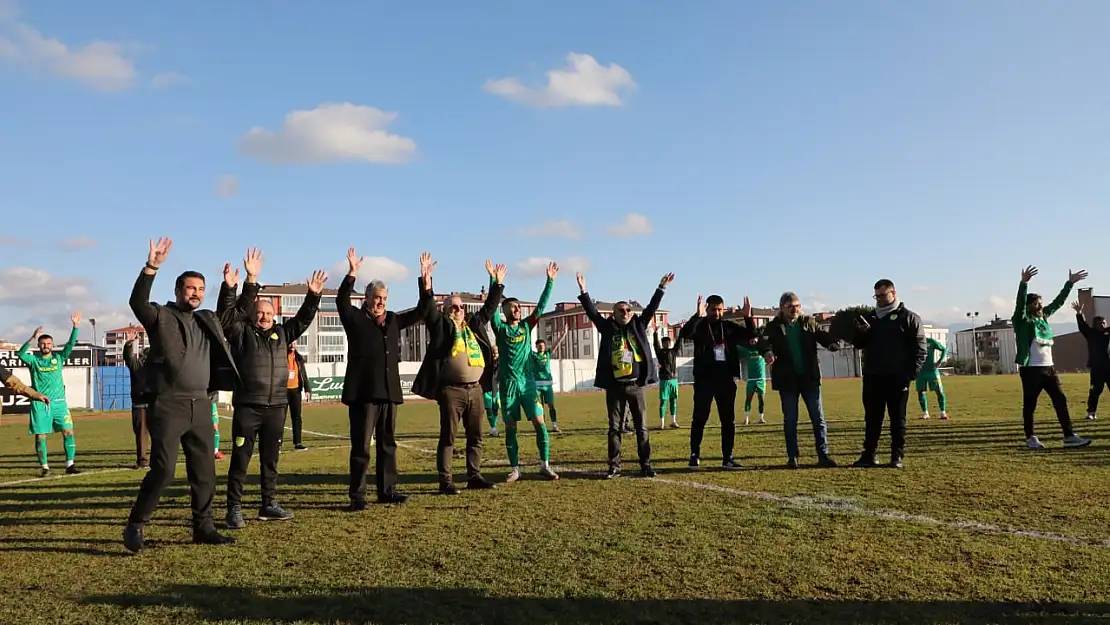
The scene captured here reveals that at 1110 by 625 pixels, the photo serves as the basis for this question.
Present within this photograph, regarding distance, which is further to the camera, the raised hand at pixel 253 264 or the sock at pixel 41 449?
the sock at pixel 41 449

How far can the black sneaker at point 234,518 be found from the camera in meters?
6.45

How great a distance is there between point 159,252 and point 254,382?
1.50 metres

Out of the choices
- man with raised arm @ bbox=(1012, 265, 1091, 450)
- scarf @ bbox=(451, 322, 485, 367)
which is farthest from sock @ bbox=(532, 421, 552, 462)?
man with raised arm @ bbox=(1012, 265, 1091, 450)


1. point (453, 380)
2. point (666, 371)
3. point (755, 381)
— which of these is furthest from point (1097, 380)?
point (453, 380)

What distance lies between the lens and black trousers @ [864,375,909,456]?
8828mm

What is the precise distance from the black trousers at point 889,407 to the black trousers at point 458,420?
4.60 meters

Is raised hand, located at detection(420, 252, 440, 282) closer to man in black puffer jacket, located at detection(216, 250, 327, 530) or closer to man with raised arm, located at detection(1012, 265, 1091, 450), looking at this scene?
man in black puffer jacket, located at detection(216, 250, 327, 530)

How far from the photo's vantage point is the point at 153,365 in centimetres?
567

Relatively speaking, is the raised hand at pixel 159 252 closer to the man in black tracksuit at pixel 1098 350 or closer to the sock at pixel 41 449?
the sock at pixel 41 449

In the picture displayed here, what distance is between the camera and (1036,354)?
10375 millimetres

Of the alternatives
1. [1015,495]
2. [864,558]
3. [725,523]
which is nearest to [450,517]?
[725,523]

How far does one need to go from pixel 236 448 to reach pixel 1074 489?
25.0 ft

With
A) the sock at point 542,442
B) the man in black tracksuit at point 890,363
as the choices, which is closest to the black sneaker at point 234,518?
the sock at point 542,442

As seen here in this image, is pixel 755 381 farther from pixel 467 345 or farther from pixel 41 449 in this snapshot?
pixel 41 449
